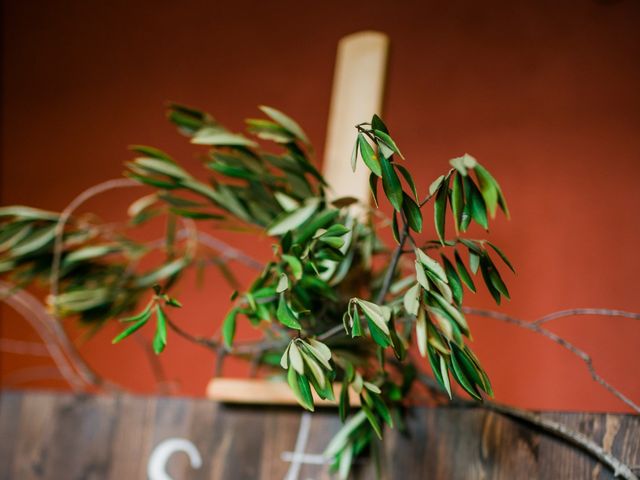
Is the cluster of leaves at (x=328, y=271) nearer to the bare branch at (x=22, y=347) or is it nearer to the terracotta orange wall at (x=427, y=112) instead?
the terracotta orange wall at (x=427, y=112)

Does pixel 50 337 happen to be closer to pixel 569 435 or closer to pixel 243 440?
pixel 243 440


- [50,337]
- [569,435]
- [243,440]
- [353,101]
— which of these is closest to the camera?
[569,435]

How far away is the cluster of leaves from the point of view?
3.00 ft

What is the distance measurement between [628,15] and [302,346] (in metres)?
1.39

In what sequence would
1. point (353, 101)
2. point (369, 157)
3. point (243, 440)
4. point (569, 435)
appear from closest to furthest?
1. point (369, 157)
2. point (569, 435)
3. point (243, 440)
4. point (353, 101)

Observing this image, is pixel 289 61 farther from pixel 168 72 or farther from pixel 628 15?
pixel 628 15

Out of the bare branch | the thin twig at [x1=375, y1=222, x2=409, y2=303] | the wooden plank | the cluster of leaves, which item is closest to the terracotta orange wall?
the bare branch

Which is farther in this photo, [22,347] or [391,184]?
[22,347]

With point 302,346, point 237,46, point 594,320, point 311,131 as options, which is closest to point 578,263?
point 594,320

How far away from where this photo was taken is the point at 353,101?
1.48 metres

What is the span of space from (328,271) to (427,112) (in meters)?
1.05

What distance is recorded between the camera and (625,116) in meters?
1.77

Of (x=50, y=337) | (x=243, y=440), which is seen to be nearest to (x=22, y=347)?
(x=50, y=337)

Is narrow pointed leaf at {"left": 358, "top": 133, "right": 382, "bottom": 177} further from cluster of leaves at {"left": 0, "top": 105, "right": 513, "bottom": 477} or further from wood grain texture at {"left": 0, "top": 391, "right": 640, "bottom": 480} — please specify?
wood grain texture at {"left": 0, "top": 391, "right": 640, "bottom": 480}
